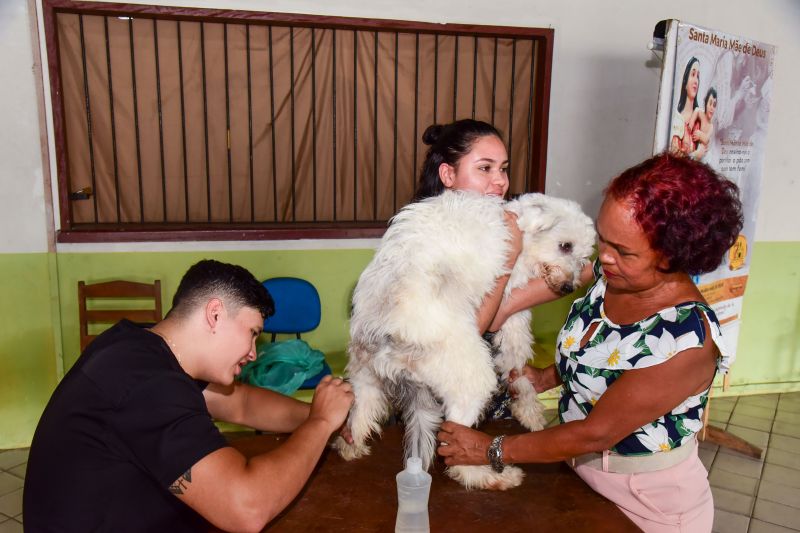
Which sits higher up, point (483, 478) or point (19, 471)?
point (483, 478)

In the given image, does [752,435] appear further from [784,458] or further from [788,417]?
[788,417]

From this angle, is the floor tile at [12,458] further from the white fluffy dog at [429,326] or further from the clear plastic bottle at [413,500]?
the clear plastic bottle at [413,500]

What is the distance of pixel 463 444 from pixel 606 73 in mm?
3557

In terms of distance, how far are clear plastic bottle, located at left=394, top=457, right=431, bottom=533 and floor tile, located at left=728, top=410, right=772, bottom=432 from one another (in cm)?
378

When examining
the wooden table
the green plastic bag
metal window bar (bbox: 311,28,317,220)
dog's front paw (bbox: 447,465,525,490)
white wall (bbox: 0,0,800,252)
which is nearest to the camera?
the wooden table

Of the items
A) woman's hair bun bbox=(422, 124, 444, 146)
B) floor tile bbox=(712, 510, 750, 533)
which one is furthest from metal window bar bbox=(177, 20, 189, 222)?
floor tile bbox=(712, 510, 750, 533)

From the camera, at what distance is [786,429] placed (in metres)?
4.40

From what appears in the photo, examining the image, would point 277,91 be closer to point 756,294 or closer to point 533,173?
point 533,173

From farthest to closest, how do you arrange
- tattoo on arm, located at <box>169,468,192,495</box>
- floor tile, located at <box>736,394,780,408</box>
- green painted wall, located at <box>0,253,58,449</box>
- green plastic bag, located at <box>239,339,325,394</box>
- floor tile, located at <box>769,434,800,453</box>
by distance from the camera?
floor tile, located at <box>736,394,780,408</box> → floor tile, located at <box>769,434,800,453</box> → green painted wall, located at <box>0,253,58,449</box> → green plastic bag, located at <box>239,339,325,394</box> → tattoo on arm, located at <box>169,468,192,495</box>

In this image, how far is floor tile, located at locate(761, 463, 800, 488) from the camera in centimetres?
368

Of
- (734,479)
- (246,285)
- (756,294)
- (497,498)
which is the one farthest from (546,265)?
(756,294)

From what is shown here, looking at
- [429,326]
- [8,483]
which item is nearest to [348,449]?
[429,326]

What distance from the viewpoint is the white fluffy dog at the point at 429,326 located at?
155 cm

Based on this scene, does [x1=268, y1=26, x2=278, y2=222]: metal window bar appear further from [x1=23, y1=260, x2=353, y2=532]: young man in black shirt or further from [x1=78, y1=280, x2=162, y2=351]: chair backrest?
[x1=23, y1=260, x2=353, y2=532]: young man in black shirt
